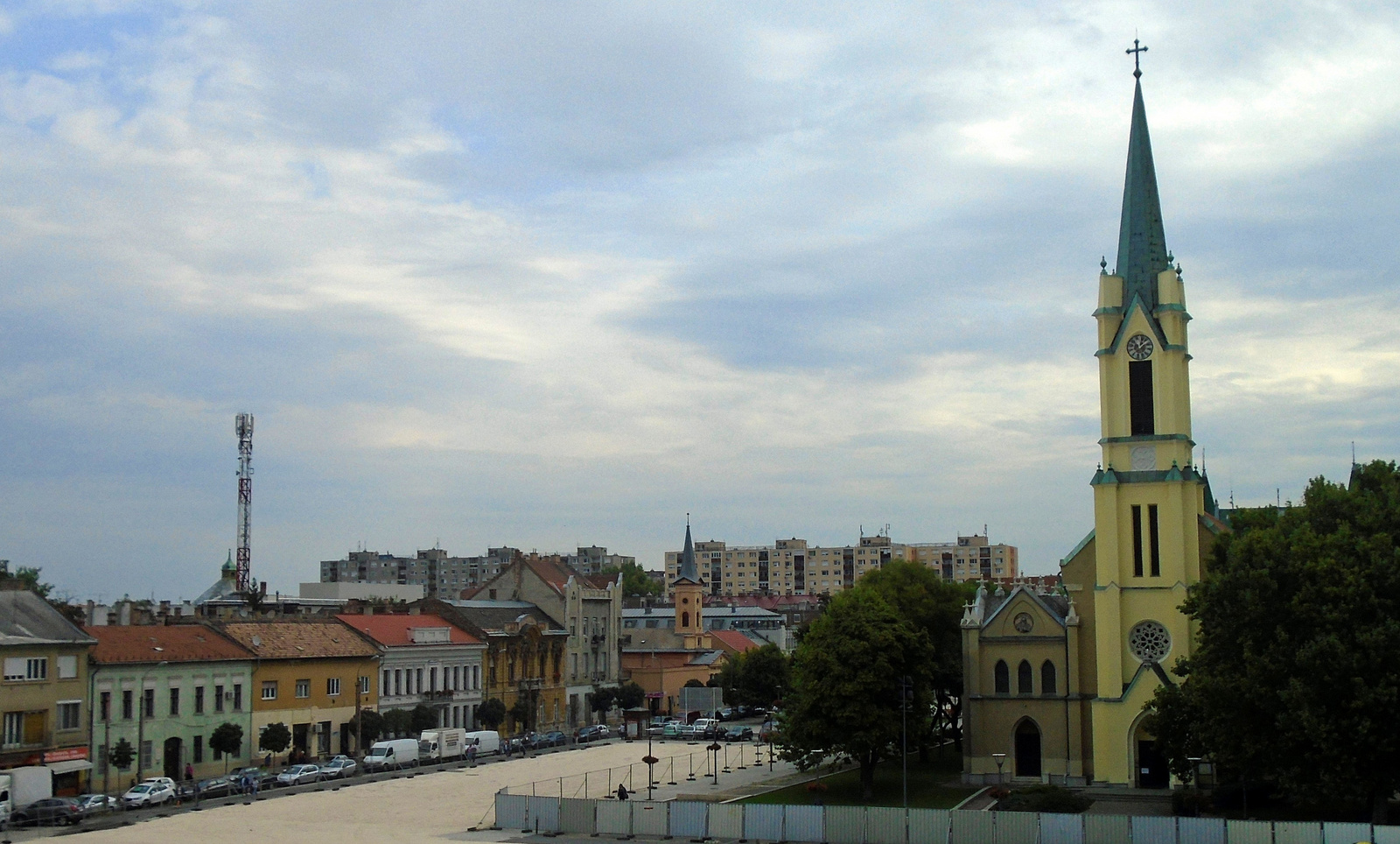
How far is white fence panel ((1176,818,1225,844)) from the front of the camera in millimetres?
42812

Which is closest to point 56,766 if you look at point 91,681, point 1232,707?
point 91,681

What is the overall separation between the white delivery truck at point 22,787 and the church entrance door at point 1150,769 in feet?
147

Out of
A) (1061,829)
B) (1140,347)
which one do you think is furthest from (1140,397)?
(1061,829)

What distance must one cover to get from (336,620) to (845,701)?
35.3 m

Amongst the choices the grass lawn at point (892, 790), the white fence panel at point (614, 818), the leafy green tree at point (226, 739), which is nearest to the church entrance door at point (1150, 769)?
the grass lawn at point (892, 790)

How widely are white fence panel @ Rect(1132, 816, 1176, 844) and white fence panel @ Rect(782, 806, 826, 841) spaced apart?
10.1m

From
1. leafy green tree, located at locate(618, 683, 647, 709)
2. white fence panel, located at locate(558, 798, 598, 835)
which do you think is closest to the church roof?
leafy green tree, located at locate(618, 683, 647, 709)

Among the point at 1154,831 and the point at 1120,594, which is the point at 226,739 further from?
the point at 1154,831

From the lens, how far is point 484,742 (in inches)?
3078

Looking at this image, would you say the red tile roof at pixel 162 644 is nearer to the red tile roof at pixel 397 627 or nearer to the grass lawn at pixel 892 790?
the red tile roof at pixel 397 627

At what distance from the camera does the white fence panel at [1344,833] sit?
40188 mm

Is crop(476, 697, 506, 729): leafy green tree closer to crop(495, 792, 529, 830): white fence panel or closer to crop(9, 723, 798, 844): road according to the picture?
crop(9, 723, 798, 844): road

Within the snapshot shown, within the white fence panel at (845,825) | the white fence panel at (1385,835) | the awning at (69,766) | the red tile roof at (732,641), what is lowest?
the white fence panel at (845,825)

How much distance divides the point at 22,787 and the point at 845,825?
3069 cm
